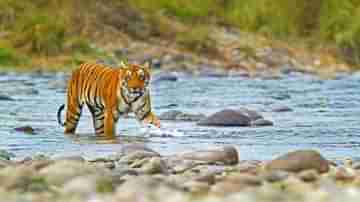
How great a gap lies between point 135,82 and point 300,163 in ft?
12.9

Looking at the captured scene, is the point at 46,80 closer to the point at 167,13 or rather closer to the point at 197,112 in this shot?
the point at 197,112

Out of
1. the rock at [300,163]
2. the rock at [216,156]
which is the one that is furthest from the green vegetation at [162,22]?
the rock at [300,163]

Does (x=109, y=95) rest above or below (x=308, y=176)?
above

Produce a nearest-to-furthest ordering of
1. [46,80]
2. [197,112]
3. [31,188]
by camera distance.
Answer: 1. [31,188]
2. [197,112]
3. [46,80]

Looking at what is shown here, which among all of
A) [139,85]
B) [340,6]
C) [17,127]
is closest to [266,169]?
[139,85]

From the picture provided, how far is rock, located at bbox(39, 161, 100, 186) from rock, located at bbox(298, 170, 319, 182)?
3.46 feet

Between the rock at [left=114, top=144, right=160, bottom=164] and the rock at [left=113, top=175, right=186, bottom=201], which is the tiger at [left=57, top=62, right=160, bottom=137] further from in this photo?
the rock at [left=113, top=175, right=186, bottom=201]

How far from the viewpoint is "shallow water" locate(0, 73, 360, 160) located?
959 centimetres

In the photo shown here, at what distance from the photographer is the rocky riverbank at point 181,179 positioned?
4.65m

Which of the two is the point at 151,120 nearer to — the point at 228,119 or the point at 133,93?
the point at 133,93

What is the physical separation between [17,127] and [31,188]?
568 cm

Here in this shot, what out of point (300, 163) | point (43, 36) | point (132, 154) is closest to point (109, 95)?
point (132, 154)

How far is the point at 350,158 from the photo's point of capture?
858cm

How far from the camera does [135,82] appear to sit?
34.6ft
